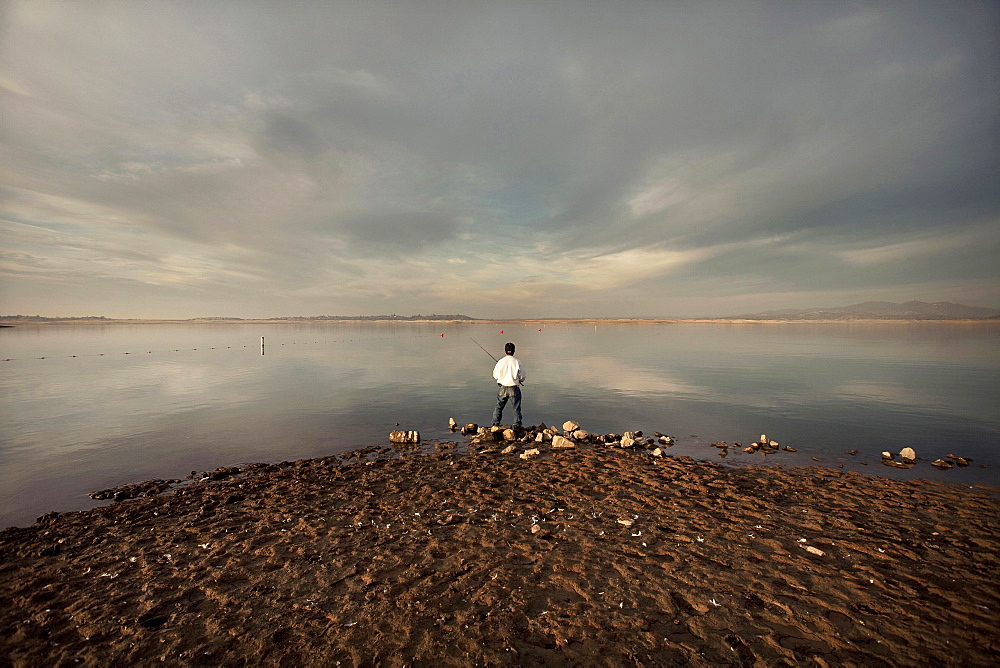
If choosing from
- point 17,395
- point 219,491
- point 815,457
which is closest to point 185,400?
point 17,395

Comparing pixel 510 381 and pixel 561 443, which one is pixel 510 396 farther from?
pixel 561 443

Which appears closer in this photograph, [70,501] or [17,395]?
[70,501]

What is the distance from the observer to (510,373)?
14.5 metres

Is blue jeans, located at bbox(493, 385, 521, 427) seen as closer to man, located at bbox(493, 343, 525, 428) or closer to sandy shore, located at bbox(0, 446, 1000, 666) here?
man, located at bbox(493, 343, 525, 428)

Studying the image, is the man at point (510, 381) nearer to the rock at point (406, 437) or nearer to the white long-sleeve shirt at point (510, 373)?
the white long-sleeve shirt at point (510, 373)

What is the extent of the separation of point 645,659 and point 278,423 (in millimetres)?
15577

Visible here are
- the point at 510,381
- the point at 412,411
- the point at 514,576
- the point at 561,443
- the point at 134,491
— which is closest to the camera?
the point at 514,576

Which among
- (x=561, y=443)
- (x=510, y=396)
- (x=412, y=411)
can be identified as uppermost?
(x=510, y=396)

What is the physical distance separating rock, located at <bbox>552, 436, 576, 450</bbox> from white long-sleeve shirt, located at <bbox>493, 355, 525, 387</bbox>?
101 inches

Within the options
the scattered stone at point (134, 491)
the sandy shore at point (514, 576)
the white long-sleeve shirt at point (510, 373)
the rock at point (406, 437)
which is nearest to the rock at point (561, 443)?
the white long-sleeve shirt at point (510, 373)

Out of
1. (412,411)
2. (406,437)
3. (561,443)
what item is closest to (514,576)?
(561,443)

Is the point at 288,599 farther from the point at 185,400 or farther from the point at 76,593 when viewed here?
the point at 185,400

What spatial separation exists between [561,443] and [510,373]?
3124 millimetres

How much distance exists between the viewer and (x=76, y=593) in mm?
5465
